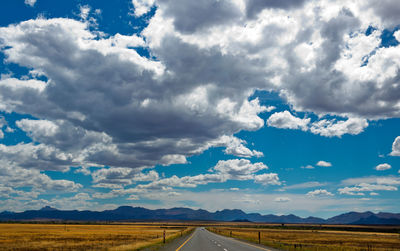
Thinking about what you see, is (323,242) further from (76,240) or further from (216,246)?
(76,240)

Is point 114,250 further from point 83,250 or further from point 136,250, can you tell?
point 83,250

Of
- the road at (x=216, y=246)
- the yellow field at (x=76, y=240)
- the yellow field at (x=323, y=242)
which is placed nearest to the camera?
the road at (x=216, y=246)

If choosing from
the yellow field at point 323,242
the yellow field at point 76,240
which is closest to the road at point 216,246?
the yellow field at point 323,242

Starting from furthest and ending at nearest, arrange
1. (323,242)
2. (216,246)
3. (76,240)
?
(323,242), (76,240), (216,246)

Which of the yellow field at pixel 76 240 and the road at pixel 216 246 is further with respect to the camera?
the yellow field at pixel 76 240

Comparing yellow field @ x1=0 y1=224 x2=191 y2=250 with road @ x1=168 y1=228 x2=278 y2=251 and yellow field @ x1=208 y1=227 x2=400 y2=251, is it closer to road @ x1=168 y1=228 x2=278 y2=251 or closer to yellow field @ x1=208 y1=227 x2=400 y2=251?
road @ x1=168 y1=228 x2=278 y2=251

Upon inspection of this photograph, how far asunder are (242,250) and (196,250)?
12.3 feet

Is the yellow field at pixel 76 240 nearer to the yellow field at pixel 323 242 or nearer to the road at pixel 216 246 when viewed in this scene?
the road at pixel 216 246

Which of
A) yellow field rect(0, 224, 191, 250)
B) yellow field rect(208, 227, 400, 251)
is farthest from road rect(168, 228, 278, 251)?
yellow field rect(0, 224, 191, 250)

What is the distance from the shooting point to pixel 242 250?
26.2 m

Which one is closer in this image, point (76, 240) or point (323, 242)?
point (76, 240)

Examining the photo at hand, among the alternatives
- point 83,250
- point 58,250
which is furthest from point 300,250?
point 58,250

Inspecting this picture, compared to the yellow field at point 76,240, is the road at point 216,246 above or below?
above

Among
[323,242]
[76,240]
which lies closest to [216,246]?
[76,240]
